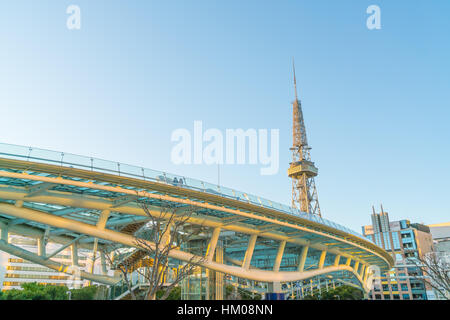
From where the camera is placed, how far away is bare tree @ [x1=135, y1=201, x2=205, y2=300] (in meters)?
14.4

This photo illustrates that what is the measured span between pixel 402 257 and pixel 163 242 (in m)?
113

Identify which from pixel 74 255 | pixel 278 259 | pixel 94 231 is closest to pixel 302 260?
pixel 278 259

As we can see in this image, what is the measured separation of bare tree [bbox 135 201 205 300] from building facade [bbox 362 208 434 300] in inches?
4000

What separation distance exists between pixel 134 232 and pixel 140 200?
7.69 m

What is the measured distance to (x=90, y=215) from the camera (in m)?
29.8

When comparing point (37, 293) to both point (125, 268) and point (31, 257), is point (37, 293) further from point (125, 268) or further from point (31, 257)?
point (125, 268)

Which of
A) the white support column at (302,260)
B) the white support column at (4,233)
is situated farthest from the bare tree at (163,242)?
the white support column at (302,260)

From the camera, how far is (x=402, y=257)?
116m

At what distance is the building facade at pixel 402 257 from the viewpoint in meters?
111

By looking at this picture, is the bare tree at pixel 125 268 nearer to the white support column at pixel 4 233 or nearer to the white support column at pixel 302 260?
the white support column at pixel 4 233

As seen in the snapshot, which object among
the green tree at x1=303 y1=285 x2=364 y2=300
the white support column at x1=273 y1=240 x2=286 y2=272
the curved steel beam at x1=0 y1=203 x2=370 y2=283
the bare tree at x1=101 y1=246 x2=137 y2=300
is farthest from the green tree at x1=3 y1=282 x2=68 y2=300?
the green tree at x1=303 y1=285 x2=364 y2=300

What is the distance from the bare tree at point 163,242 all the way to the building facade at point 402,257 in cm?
10161
